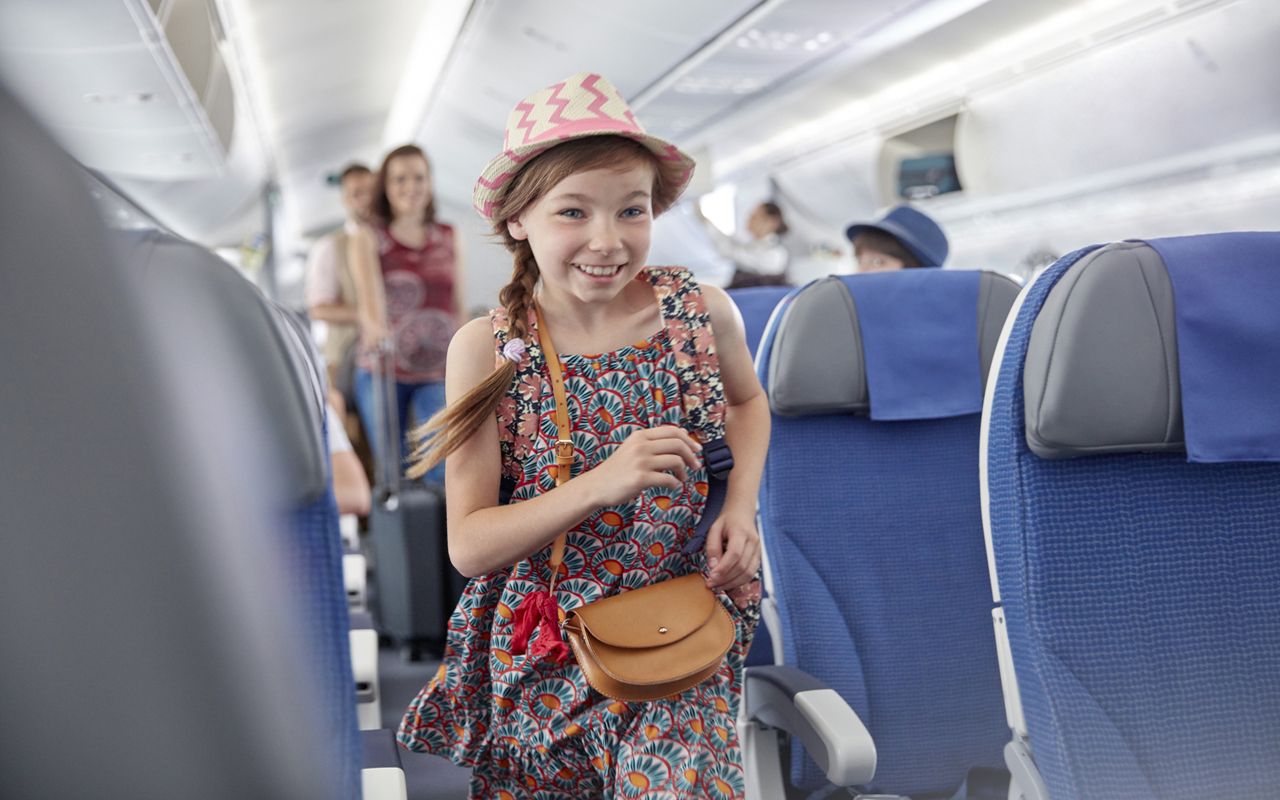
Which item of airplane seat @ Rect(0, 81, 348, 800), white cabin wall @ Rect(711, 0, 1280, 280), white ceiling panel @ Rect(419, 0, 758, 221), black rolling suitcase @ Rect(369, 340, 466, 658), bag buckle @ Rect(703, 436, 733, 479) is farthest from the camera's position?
white ceiling panel @ Rect(419, 0, 758, 221)

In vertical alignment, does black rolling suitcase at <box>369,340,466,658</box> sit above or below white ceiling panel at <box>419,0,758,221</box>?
below

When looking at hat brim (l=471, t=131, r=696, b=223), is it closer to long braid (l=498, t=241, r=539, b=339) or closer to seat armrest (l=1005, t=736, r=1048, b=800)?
long braid (l=498, t=241, r=539, b=339)

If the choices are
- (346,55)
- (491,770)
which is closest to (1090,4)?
(491,770)

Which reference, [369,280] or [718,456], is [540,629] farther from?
[369,280]

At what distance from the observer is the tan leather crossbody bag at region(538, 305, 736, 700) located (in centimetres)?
152

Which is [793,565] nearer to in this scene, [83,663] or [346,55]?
[83,663]

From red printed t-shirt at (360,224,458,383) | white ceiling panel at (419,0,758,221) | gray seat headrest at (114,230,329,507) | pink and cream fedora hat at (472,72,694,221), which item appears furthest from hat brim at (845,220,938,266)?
white ceiling panel at (419,0,758,221)

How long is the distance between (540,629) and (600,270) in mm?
508

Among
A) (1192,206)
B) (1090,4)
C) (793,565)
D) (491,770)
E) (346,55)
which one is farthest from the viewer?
(346,55)

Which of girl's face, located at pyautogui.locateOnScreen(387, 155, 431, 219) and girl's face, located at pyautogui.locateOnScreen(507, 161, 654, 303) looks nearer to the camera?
girl's face, located at pyautogui.locateOnScreen(507, 161, 654, 303)

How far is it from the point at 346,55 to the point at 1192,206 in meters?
8.84

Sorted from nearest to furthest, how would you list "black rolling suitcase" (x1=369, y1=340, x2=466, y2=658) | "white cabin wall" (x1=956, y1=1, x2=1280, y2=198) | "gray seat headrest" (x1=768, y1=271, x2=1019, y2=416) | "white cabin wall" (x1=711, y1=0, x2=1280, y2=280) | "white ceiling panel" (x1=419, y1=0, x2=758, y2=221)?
"gray seat headrest" (x1=768, y1=271, x2=1019, y2=416) → "black rolling suitcase" (x1=369, y1=340, x2=466, y2=658) → "white cabin wall" (x1=956, y1=1, x2=1280, y2=198) → "white cabin wall" (x1=711, y1=0, x2=1280, y2=280) → "white ceiling panel" (x1=419, y1=0, x2=758, y2=221)

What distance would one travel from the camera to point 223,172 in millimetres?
10164

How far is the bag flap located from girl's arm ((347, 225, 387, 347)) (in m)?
3.41
